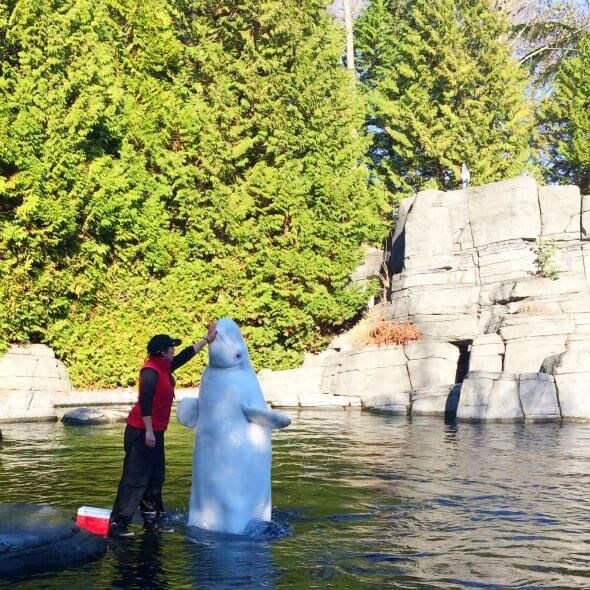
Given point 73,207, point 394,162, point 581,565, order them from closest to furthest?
point 581,565
point 73,207
point 394,162

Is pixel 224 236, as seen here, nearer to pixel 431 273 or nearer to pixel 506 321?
pixel 431 273

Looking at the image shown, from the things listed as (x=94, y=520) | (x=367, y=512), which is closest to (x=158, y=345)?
(x=94, y=520)

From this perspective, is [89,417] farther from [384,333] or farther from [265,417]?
[265,417]

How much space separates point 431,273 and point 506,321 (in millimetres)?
4803

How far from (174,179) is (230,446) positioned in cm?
1791

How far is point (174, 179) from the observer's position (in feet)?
77.5

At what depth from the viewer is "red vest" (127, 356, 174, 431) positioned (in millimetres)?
6605

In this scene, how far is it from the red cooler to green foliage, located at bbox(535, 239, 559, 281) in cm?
1806

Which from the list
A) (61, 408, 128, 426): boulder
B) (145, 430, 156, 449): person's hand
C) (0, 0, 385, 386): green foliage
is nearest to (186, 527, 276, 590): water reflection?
(145, 430, 156, 449): person's hand

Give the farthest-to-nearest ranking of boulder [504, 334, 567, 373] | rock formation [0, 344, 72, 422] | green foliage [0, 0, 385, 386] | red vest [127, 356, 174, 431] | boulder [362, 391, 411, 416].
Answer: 1. green foliage [0, 0, 385, 386]
2. boulder [362, 391, 411, 416]
3. boulder [504, 334, 567, 373]
4. rock formation [0, 344, 72, 422]
5. red vest [127, 356, 174, 431]

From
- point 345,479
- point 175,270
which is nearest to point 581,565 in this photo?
point 345,479

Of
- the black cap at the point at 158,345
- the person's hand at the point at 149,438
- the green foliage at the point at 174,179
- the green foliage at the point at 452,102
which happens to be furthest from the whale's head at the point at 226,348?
the green foliage at the point at 452,102

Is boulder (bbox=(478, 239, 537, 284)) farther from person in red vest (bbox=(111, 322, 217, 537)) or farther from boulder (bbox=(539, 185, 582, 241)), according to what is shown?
person in red vest (bbox=(111, 322, 217, 537))

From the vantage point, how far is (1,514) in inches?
225
